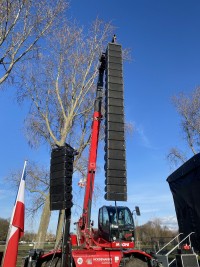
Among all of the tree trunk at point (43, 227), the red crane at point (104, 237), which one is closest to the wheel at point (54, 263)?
the red crane at point (104, 237)

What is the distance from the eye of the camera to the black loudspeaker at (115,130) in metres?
7.62

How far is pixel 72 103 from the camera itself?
20.1m

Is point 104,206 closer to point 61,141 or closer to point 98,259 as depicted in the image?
point 98,259

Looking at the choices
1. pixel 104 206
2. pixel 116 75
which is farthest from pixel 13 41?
pixel 104 206

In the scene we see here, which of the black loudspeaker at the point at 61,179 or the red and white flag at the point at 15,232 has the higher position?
the black loudspeaker at the point at 61,179

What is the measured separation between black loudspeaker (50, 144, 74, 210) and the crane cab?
4.11 m

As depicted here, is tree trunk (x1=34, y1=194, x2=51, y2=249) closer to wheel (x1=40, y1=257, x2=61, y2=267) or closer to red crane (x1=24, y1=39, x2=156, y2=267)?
red crane (x1=24, y1=39, x2=156, y2=267)

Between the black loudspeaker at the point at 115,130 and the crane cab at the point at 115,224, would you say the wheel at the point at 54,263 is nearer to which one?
the crane cab at the point at 115,224

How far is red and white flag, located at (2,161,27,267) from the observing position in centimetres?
646

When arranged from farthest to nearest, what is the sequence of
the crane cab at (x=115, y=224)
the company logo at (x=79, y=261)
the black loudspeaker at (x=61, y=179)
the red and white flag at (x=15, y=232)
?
the crane cab at (x=115, y=224) → the company logo at (x=79, y=261) → the red and white flag at (x=15, y=232) → the black loudspeaker at (x=61, y=179)

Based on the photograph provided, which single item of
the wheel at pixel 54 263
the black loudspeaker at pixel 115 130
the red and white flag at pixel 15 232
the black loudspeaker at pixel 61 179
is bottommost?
the wheel at pixel 54 263

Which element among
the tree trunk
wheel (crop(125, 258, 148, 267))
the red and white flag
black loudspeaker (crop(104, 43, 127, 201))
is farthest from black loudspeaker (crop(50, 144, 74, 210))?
the tree trunk

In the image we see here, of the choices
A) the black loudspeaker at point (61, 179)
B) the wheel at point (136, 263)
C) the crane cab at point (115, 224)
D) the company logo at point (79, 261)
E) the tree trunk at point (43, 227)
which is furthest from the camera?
the tree trunk at point (43, 227)

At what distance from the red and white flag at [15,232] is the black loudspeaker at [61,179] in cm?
130
